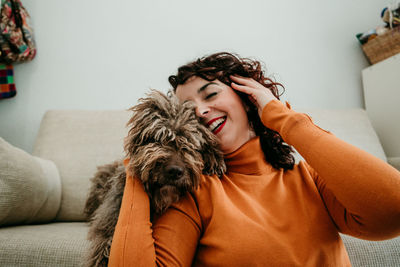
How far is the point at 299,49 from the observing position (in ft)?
7.85

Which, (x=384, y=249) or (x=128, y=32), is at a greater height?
(x=128, y=32)

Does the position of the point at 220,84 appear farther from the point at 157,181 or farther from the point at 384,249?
the point at 384,249

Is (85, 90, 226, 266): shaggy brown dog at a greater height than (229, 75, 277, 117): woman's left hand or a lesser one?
lesser

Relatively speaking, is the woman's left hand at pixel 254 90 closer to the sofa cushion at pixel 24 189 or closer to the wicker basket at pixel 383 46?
the sofa cushion at pixel 24 189

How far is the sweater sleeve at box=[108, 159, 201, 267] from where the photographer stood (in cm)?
68

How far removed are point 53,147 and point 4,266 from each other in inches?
37.6

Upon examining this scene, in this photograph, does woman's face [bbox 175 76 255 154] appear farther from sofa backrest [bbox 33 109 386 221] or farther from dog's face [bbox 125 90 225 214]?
sofa backrest [bbox 33 109 386 221]

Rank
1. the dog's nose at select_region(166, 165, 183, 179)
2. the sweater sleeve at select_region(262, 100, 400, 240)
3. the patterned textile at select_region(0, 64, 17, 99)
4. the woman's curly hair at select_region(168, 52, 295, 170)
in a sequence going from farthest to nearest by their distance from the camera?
the patterned textile at select_region(0, 64, 17, 99) → the woman's curly hair at select_region(168, 52, 295, 170) → the dog's nose at select_region(166, 165, 183, 179) → the sweater sleeve at select_region(262, 100, 400, 240)

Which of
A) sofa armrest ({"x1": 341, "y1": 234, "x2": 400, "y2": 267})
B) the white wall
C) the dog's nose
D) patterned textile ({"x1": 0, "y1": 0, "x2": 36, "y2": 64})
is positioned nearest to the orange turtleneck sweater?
the dog's nose

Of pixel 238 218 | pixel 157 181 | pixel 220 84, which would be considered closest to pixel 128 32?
pixel 220 84

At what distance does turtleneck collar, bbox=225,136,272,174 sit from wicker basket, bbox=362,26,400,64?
82.5 inches

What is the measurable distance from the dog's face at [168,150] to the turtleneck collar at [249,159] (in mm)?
64

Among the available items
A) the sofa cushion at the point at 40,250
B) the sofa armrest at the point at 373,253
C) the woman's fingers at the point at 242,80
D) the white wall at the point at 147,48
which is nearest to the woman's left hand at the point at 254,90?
the woman's fingers at the point at 242,80

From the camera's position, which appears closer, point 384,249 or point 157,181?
point 157,181
